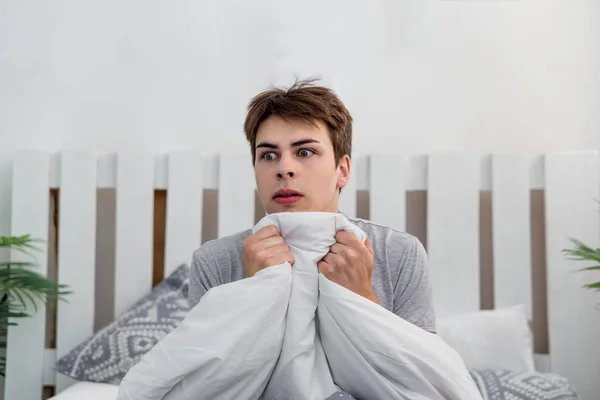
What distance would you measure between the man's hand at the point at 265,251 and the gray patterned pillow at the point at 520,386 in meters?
0.67

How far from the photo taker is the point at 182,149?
2.15 metres

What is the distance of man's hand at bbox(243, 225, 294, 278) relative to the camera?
1.15m

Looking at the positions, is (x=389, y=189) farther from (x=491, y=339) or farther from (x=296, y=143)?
(x=296, y=143)

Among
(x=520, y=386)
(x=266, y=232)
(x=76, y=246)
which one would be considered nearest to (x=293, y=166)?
(x=266, y=232)

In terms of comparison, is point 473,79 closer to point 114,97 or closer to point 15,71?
point 114,97

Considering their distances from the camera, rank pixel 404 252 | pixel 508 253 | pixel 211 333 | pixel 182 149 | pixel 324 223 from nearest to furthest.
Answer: pixel 211 333, pixel 324 223, pixel 404 252, pixel 508 253, pixel 182 149

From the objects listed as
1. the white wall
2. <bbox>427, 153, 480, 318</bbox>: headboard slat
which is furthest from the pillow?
<bbox>427, 153, 480, 318</bbox>: headboard slat

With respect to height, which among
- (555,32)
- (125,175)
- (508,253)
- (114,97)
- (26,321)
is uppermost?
(555,32)

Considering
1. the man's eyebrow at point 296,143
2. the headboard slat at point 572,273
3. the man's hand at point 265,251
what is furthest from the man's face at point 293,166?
the headboard slat at point 572,273

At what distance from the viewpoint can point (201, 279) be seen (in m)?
1.37

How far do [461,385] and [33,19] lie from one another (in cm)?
169

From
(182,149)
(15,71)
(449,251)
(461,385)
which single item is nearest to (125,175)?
(182,149)

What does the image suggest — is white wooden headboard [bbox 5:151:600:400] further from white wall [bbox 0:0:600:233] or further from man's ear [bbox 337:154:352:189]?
man's ear [bbox 337:154:352:189]

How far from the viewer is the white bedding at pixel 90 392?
5.55 feet
